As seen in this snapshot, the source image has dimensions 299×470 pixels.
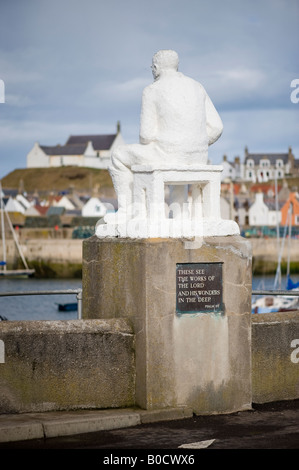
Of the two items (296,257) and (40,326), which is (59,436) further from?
(296,257)

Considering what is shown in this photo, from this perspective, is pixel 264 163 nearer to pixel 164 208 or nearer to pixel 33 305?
pixel 33 305

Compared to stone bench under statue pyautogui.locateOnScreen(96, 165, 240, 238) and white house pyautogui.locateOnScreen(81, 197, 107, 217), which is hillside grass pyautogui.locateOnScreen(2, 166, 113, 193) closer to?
white house pyautogui.locateOnScreen(81, 197, 107, 217)

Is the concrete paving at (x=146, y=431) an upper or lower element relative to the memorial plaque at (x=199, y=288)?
lower

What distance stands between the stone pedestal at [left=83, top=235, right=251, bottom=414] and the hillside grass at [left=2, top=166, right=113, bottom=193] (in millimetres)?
157488

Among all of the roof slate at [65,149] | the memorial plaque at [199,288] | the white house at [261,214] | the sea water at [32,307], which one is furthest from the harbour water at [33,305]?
the roof slate at [65,149]

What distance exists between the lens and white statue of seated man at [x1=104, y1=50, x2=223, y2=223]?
773 centimetres

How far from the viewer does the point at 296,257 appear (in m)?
87.3

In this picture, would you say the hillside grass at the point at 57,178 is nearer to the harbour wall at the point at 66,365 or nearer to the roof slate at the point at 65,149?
the roof slate at the point at 65,149

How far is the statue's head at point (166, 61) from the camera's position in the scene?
26.0ft

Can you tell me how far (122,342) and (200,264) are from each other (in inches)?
35.5

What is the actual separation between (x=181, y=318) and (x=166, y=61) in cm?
218

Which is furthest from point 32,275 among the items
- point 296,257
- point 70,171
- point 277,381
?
point 70,171

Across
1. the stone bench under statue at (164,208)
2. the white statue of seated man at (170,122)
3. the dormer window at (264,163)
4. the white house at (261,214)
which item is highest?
the dormer window at (264,163)

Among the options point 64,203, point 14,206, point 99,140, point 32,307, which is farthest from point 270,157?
point 32,307
